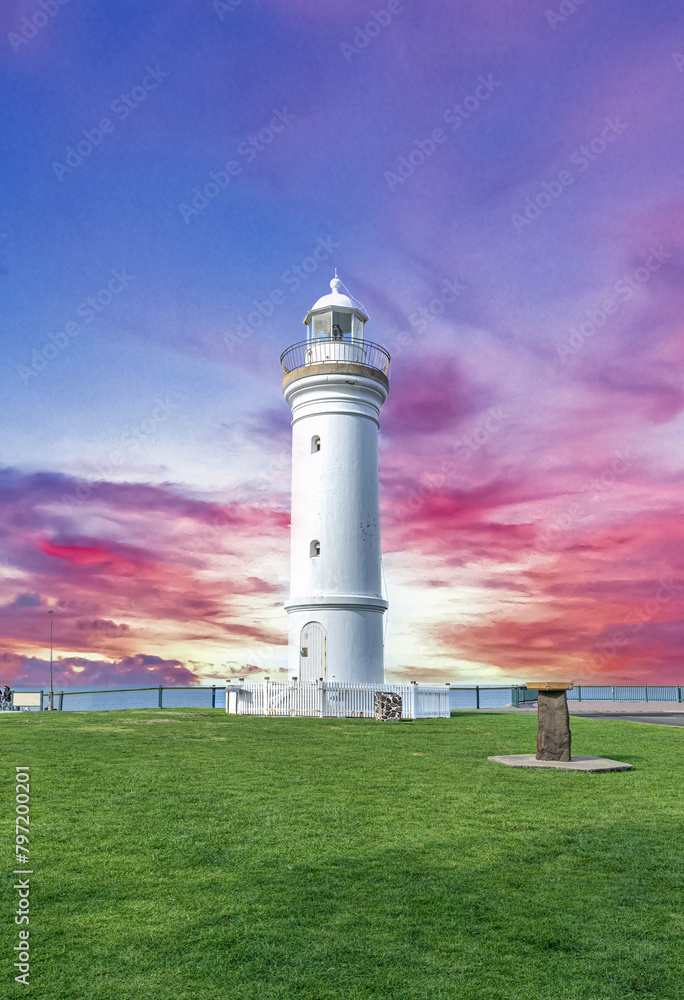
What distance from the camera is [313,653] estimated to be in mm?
29328

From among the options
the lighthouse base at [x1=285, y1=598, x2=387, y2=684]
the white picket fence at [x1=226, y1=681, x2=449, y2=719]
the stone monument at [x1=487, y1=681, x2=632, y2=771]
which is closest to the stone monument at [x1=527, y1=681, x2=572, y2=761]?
the stone monument at [x1=487, y1=681, x2=632, y2=771]

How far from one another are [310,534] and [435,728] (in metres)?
10.5

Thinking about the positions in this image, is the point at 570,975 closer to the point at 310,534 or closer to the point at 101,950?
the point at 101,950

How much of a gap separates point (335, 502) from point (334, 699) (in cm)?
735

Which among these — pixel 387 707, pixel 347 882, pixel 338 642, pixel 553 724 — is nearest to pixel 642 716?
pixel 387 707

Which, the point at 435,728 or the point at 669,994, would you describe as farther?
the point at 435,728

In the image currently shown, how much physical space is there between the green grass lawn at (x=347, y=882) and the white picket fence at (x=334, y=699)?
14.5 m

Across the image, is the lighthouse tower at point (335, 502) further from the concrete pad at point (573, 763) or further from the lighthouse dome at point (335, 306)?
the concrete pad at point (573, 763)

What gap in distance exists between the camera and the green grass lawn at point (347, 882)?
4.76 meters

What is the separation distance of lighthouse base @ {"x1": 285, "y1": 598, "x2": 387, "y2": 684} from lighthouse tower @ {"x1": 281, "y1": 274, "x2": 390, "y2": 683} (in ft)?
0.12

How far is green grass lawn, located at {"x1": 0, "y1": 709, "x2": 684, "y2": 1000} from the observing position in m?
4.76

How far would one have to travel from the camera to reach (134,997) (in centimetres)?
448

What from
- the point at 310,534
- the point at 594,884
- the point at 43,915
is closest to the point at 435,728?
the point at 310,534

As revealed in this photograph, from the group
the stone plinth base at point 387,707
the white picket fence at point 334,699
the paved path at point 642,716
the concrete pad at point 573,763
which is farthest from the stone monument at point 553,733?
the paved path at point 642,716
